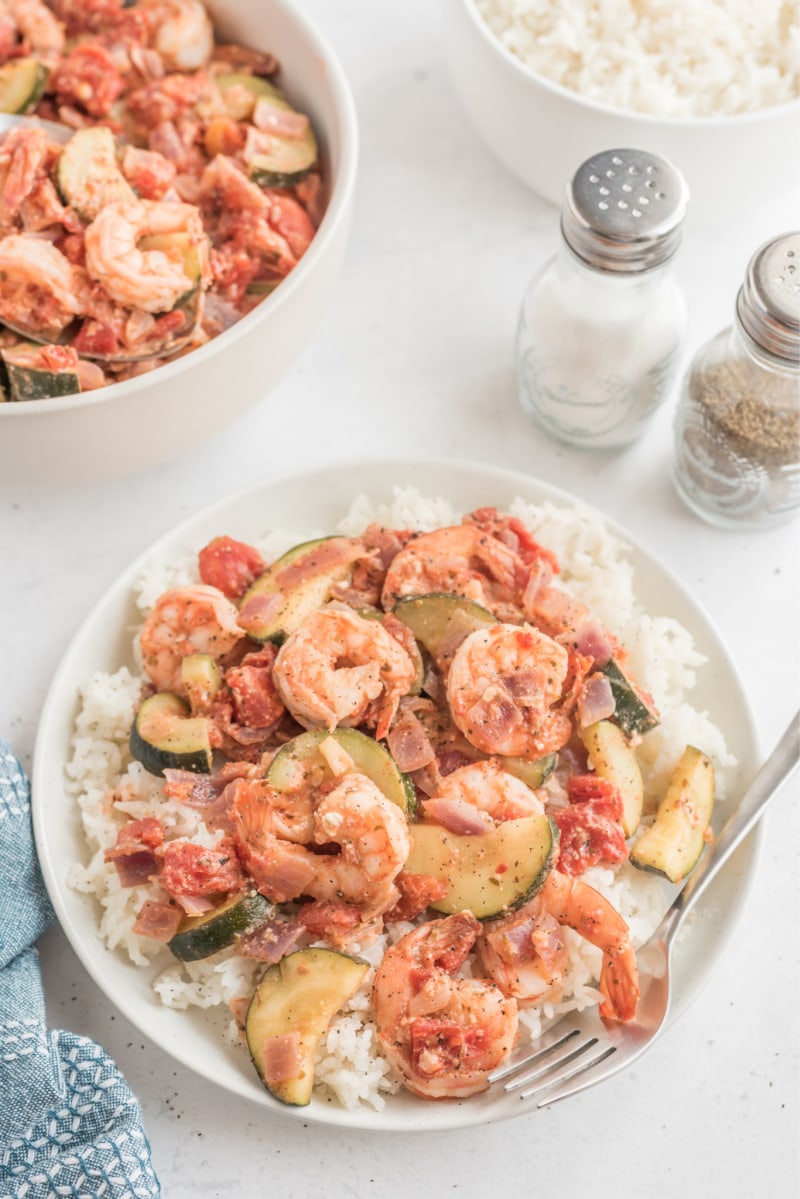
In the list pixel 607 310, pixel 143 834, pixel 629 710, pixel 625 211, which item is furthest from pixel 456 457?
pixel 143 834

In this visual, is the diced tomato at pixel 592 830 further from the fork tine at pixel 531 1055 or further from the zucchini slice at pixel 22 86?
the zucchini slice at pixel 22 86

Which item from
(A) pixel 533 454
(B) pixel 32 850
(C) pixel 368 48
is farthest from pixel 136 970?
(C) pixel 368 48

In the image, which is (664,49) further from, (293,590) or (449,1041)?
(449,1041)

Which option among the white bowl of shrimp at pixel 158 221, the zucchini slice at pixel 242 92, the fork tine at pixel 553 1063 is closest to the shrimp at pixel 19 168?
the white bowl of shrimp at pixel 158 221

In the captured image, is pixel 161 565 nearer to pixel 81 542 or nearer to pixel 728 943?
pixel 81 542

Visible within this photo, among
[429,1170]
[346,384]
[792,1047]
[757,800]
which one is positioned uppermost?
[757,800]
